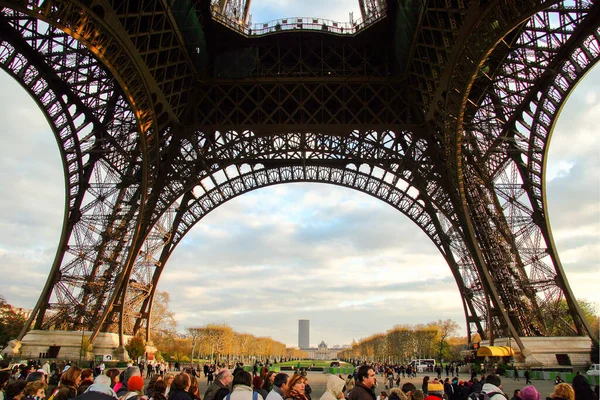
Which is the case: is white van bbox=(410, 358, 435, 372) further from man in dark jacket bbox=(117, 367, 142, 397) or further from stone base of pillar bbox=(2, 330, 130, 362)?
man in dark jacket bbox=(117, 367, 142, 397)

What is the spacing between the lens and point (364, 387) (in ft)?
19.2

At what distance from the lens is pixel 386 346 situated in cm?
11600

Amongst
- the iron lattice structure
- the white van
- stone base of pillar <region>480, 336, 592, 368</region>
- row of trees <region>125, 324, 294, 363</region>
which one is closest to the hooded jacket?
the iron lattice structure

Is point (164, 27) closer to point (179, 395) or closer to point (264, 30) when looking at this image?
point (264, 30)

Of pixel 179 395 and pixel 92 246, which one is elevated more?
pixel 92 246

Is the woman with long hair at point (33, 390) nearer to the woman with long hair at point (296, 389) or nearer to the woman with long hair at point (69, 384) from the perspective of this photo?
the woman with long hair at point (69, 384)

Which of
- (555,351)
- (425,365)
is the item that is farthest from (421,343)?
(555,351)

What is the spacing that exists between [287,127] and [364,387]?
1113 inches

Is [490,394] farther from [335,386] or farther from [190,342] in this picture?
[190,342]

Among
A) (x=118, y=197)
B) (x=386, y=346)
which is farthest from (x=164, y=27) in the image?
(x=386, y=346)

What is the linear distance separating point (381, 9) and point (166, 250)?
79.6 ft

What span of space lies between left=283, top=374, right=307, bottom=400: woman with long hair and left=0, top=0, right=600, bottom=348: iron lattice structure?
2146cm

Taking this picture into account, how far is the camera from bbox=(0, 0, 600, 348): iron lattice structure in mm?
27156

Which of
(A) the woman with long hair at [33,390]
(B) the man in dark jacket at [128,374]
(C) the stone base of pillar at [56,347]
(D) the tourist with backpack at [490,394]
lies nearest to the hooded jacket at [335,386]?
(D) the tourist with backpack at [490,394]
